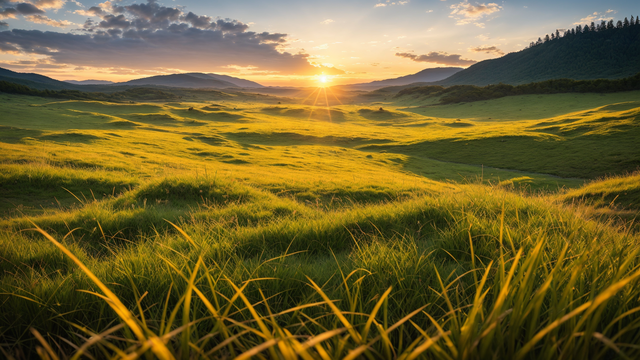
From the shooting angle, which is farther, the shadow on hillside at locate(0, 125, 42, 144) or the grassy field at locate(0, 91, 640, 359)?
the shadow on hillside at locate(0, 125, 42, 144)

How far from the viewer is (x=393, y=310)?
2533 mm

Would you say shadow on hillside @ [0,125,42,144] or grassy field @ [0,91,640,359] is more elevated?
shadow on hillside @ [0,125,42,144]

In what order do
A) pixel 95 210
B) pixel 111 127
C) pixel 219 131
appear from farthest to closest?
1. pixel 219 131
2. pixel 111 127
3. pixel 95 210

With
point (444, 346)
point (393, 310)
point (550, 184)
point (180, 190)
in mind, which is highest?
point (444, 346)

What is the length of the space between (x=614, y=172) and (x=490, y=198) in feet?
92.2

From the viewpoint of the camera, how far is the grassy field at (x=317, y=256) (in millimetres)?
1646

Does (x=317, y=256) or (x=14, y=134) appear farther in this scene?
(x=14, y=134)

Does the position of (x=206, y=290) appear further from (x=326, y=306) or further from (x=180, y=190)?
(x=180, y=190)

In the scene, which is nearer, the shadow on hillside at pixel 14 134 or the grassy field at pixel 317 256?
the grassy field at pixel 317 256

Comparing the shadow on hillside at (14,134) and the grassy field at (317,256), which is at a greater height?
the shadow on hillside at (14,134)

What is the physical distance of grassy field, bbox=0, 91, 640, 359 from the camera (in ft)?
5.40

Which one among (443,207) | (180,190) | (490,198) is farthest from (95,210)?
(490,198)

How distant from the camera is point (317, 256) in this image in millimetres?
4375

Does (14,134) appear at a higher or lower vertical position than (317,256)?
higher
